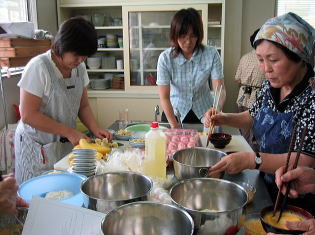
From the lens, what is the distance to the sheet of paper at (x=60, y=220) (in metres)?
0.98

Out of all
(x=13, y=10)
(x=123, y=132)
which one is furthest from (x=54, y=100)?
(x=13, y=10)

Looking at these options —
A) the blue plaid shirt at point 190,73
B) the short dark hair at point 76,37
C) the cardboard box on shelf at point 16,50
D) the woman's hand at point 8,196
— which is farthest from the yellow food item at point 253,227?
the cardboard box on shelf at point 16,50

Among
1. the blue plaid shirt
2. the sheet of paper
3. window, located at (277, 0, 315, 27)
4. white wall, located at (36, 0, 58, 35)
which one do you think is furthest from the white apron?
window, located at (277, 0, 315, 27)

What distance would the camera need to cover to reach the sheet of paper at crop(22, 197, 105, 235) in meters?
0.98

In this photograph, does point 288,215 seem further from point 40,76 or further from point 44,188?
point 40,76

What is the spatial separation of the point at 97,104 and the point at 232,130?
2492 millimetres

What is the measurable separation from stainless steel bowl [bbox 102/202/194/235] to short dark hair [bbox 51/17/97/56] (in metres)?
1.13

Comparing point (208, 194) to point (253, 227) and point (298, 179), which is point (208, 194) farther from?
point (298, 179)

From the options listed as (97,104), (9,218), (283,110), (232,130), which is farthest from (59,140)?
(97,104)

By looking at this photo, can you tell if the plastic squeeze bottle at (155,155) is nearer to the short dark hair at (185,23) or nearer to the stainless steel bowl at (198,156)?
the stainless steel bowl at (198,156)

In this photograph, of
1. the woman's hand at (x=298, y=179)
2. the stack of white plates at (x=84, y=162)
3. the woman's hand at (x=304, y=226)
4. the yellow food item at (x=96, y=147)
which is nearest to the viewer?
the woman's hand at (x=304, y=226)

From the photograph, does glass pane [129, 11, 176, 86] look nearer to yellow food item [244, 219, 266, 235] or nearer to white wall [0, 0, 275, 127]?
white wall [0, 0, 275, 127]

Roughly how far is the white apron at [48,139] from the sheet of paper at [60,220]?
1.08 m

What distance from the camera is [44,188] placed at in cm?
137
